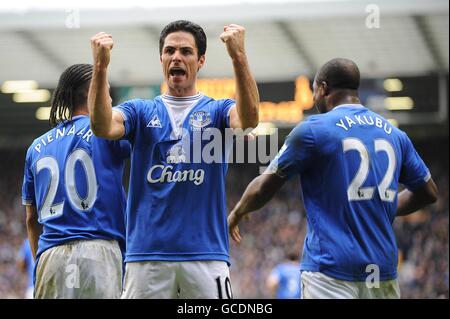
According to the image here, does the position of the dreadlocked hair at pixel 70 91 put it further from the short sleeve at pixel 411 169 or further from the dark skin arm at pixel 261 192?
the short sleeve at pixel 411 169

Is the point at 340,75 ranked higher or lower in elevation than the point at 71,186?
higher

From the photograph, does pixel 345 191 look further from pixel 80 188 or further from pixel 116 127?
pixel 80 188

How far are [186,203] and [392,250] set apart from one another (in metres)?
Answer: 1.21

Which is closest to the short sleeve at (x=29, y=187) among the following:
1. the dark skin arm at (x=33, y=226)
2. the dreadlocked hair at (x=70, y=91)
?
the dark skin arm at (x=33, y=226)

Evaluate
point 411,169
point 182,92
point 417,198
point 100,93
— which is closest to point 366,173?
point 411,169

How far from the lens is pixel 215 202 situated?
5297 millimetres

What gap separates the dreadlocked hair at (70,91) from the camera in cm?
588

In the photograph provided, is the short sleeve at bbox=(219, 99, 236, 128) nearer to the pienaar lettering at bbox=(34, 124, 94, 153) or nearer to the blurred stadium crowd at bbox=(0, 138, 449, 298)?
the pienaar lettering at bbox=(34, 124, 94, 153)

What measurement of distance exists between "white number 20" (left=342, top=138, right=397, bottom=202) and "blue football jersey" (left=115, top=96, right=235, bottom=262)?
740 mm

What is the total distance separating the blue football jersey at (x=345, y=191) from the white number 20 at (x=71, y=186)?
1144mm

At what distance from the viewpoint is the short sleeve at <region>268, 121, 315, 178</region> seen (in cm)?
527

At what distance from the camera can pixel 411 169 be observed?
5.69m

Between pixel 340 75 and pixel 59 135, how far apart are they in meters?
1.82
